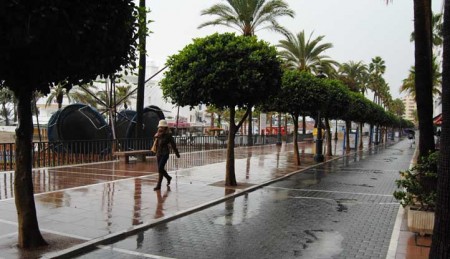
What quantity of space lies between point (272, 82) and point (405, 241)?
646cm

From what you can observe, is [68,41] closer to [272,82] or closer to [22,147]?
[22,147]

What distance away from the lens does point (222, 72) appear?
11.7m

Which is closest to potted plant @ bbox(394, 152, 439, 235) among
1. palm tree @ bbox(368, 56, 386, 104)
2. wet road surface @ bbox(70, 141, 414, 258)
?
wet road surface @ bbox(70, 141, 414, 258)

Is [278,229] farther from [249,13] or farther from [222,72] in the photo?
[249,13]

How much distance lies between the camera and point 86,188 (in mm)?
11234

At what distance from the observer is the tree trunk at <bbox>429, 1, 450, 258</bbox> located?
3.74 meters

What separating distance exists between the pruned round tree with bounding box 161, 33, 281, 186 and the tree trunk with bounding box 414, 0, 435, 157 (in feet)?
13.2

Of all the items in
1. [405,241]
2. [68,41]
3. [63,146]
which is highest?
[68,41]

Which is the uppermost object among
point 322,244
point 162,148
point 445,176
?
point 445,176

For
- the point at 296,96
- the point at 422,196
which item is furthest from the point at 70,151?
the point at 422,196

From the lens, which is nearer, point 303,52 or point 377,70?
point 303,52

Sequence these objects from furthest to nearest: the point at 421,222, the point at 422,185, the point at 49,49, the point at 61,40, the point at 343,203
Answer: the point at 343,203
the point at 422,185
the point at 421,222
the point at 49,49
the point at 61,40

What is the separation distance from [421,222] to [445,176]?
12.9ft

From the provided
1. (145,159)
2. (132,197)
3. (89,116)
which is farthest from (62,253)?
(89,116)
